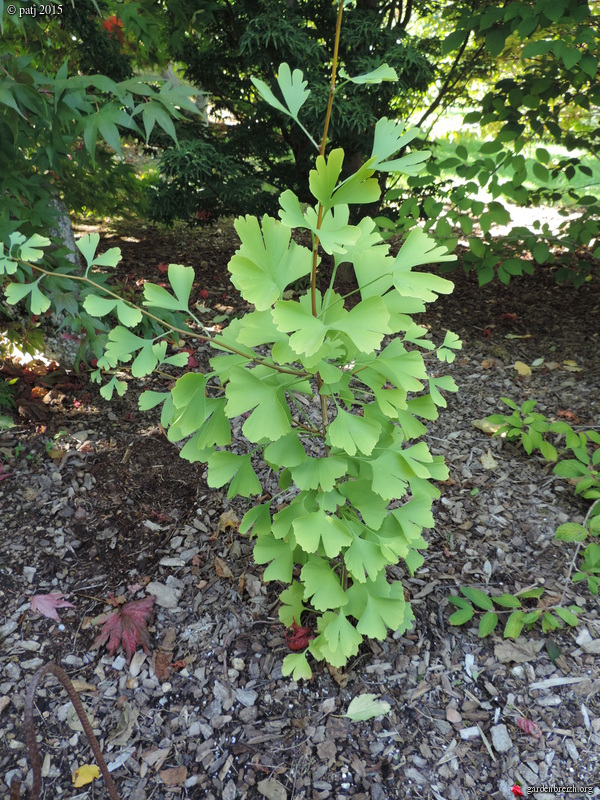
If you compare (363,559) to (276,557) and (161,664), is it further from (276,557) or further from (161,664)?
(161,664)

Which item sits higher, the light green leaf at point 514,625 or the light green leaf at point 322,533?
the light green leaf at point 322,533

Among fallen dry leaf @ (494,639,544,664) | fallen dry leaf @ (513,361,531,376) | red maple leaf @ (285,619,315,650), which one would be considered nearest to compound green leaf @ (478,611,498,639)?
fallen dry leaf @ (494,639,544,664)

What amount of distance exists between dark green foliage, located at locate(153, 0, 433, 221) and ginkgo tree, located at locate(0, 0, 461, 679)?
5.84 ft

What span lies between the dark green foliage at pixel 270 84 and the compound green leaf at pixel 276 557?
7.14 feet

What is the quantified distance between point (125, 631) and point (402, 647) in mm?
943

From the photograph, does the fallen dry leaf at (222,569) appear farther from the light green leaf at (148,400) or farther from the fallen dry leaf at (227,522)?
the light green leaf at (148,400)

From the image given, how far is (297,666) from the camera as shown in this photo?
5.16 feet

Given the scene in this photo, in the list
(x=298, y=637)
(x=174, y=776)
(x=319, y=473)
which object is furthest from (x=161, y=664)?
(x=319, y=473)

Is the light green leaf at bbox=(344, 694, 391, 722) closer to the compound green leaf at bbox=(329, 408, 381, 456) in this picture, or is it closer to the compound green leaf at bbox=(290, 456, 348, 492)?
the compound green leaf at bbox=(290, 456, 348, 492)

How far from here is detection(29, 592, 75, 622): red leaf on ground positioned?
72.1 inches

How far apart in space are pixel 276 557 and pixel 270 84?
8.96 ft

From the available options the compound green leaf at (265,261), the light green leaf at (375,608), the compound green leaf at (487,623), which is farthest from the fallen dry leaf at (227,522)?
the compound green leaf at (265,261)

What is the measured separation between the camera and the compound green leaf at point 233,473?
139 centimetres

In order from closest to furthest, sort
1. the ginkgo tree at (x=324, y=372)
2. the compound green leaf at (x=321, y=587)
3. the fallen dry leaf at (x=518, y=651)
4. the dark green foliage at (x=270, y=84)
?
the ginkgo tree at (x=324, y=372) → the compound green leaf at (x=321, y=587) → the fallen dry leaf at (x=518, y=651) → the dark green foliage at (x=270, y=84)
